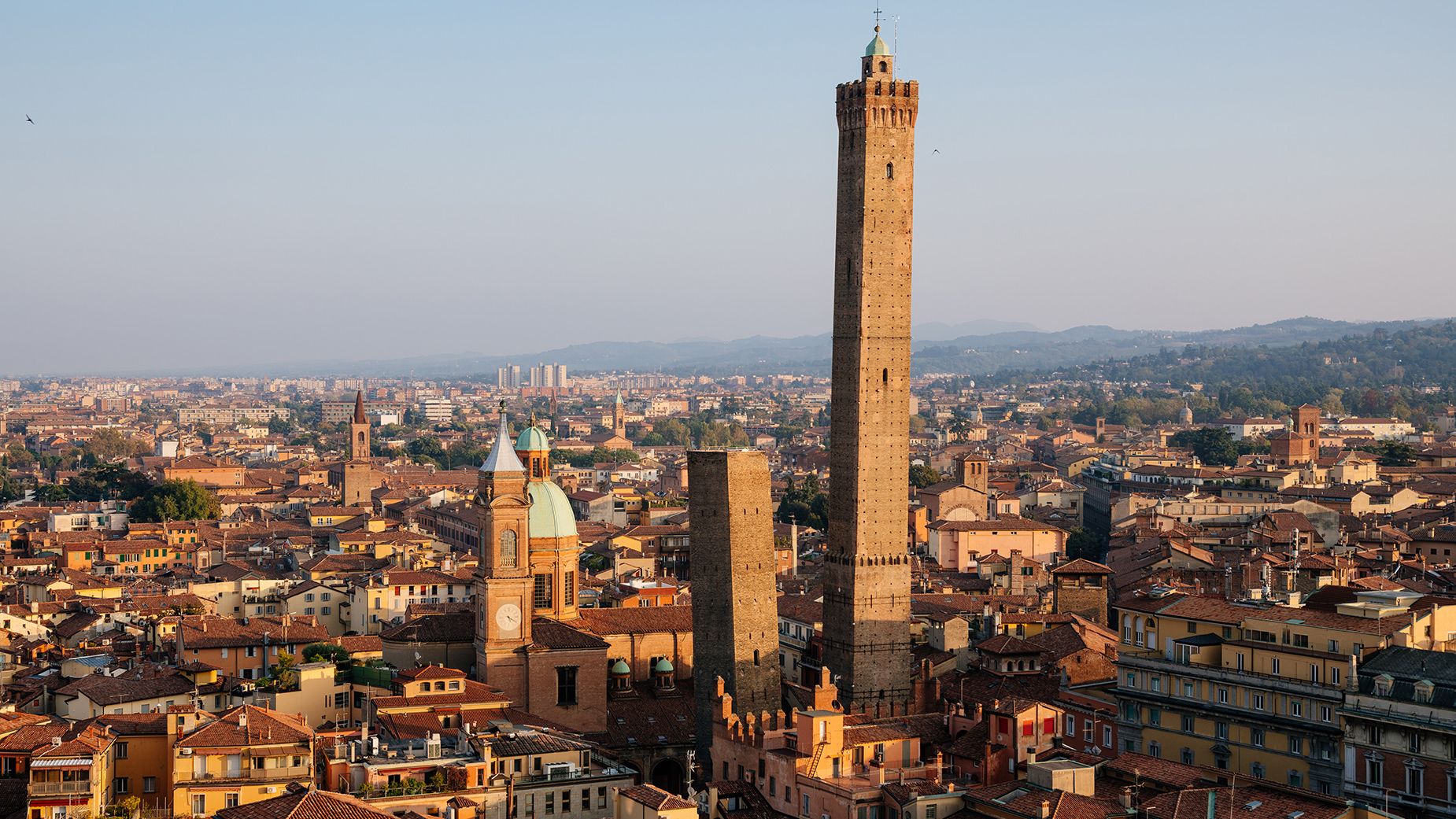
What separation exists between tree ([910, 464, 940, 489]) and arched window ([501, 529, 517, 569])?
5243 cm

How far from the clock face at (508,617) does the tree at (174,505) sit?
47.3m

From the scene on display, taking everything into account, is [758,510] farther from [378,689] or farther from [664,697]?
[378,689]

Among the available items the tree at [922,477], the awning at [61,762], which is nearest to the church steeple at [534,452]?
the awning at [61,762]

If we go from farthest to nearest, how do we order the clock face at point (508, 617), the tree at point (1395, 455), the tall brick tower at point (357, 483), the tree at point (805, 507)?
1. the tree at point (1395, 455)
2. the tall brick tower at point (357, 483)
3. the tree at point (805, 507)
4. the clock face at point (508, 617)

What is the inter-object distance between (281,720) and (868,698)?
14.7 m

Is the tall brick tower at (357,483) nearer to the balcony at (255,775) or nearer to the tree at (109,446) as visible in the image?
the tree at (109,446)

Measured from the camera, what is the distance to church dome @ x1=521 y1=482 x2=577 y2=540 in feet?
141

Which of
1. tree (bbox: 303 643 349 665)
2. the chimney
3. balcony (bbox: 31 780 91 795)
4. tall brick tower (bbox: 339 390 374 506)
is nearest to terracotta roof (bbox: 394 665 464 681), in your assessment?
tree (bbox: 303 643 349 665)

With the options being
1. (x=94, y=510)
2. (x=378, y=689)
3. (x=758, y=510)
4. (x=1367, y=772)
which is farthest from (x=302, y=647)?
(x=94, y=510)

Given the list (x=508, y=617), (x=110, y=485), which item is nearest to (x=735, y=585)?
(x=508, y=617)

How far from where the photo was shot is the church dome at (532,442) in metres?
44.2

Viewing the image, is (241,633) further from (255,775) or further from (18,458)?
(18,458)

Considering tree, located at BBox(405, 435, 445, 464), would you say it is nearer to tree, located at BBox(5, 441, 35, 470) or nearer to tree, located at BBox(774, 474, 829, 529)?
tree, located at BBox(5, 441, 35, 470)

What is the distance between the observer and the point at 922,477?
317 feet
